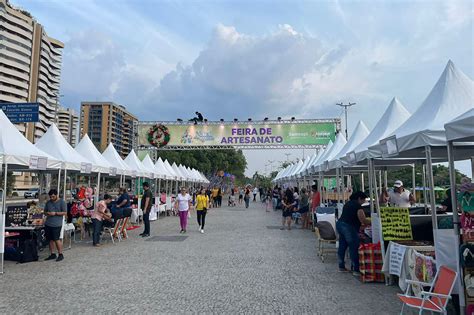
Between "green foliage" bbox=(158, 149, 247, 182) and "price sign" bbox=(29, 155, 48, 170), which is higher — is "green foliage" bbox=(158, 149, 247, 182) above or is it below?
Result: above

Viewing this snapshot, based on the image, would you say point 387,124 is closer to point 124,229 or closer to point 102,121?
point 124,229

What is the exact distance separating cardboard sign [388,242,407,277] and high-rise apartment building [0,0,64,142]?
8602 centimetres

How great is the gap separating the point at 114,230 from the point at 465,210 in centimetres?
932

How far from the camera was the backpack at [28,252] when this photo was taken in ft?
26.4

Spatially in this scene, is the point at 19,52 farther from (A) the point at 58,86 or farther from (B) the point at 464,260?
(B) the point at 464,260

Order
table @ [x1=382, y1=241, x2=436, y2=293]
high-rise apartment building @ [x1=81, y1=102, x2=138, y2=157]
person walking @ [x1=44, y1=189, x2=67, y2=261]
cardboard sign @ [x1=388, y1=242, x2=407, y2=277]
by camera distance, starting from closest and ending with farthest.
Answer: table @ [x1=382, y1=241, x2=436, y2=293] < cardboard sign @ [x1=388, y1=242, x2=407, y2=277] < person walking @ [x1=44, y1=189, x2=67, y2=261] < high-rise apartment building @ [x1=81, y1=102, x2=138, y2=157]

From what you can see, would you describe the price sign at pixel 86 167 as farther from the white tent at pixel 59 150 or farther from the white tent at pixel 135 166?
the white tent at pixel 135 166

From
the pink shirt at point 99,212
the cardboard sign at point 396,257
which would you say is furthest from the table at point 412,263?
the pink shirt at point 99,212

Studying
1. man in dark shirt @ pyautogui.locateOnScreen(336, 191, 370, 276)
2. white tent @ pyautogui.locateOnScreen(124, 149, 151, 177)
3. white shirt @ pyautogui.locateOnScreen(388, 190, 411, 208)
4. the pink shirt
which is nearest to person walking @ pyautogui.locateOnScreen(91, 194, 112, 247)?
the pink shirt

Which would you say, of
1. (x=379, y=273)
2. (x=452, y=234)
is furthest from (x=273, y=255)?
(x=452, y=234)

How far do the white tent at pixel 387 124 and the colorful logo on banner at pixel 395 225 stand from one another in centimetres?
152

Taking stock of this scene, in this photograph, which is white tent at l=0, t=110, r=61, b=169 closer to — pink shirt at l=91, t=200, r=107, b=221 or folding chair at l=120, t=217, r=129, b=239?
pink shirt at l=91, t=200, r=107, b=221

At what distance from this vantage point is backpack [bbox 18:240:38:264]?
317 inches

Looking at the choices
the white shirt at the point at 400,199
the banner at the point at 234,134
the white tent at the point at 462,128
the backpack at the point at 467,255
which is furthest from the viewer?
the banner at the point at 234,134
